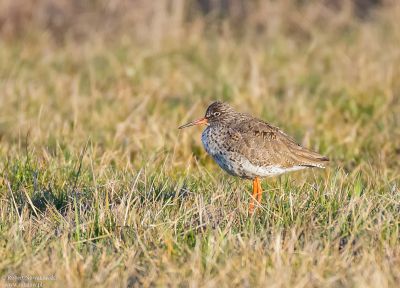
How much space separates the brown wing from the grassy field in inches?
7.9

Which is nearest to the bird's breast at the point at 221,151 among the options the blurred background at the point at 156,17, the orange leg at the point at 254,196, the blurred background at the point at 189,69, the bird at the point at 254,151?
the bird at the point at 254,151

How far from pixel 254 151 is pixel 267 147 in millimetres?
123

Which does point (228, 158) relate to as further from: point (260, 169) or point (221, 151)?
point (260, 169)

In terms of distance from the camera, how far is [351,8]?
13.0 m

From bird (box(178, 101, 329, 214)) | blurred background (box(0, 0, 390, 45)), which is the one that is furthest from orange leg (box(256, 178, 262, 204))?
blurred background (box(0, 0, 390, 45))

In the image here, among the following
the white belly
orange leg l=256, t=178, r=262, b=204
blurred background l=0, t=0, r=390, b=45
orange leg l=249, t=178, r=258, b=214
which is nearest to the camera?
orange leg l=249, t=178, r=258, b=214

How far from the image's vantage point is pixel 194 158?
271 inches

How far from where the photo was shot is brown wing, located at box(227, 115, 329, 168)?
19.2ft

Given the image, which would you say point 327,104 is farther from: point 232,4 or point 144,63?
point 232,4

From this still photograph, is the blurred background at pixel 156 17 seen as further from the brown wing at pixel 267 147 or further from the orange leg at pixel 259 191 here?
the orange leg at pixel 259 191

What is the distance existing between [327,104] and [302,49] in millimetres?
2585

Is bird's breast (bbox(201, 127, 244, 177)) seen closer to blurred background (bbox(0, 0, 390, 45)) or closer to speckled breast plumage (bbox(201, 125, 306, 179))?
speckled breast plumage (bbox(201, 125, 306, 179))

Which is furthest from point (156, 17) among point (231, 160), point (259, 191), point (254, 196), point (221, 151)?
point (254, 196)

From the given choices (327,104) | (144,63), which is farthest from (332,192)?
(144,63)
